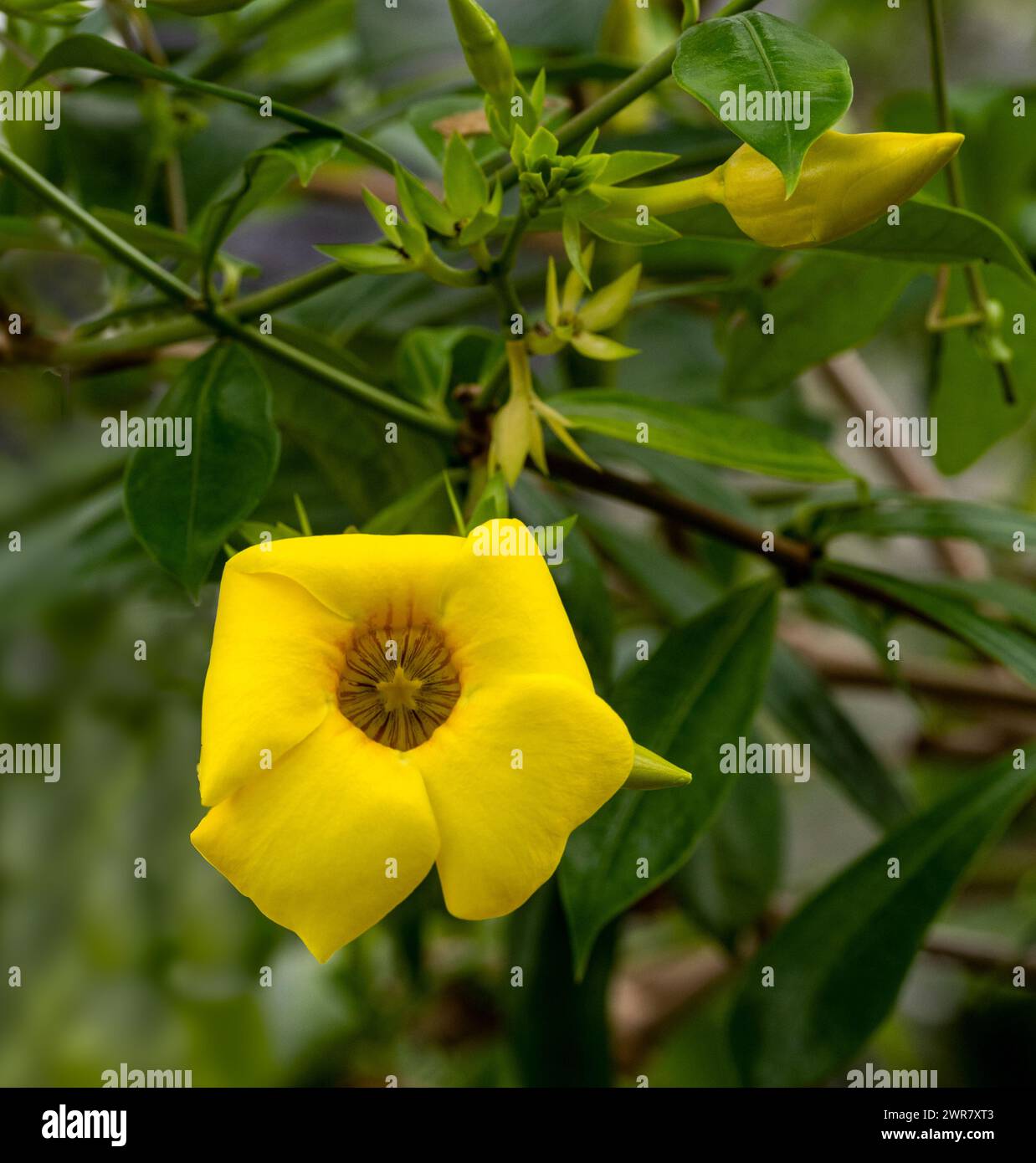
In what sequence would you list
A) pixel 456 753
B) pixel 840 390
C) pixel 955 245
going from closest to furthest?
pixel 456 753, pixel 955 245, pixel 840 390

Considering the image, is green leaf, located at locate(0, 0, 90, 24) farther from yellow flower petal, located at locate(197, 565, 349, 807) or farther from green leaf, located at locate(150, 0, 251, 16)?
yellow flower petal, located at locate(197, 565, 349, 807)

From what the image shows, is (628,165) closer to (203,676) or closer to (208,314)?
(208,314)

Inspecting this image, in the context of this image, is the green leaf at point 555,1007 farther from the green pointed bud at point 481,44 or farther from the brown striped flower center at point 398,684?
the green pointed bud at point 481,44

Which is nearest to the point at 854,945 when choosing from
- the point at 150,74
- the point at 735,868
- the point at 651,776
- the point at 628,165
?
the point at 735,868

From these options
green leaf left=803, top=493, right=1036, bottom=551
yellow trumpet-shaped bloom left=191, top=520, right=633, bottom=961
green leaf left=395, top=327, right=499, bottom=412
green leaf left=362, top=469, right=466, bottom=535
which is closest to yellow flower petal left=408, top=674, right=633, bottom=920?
yellow trumpet-shaped bloom left=191, top=520, right=633, bottom=961

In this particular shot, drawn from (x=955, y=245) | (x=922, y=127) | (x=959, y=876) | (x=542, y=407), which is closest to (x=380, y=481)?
(x=542, y=407)

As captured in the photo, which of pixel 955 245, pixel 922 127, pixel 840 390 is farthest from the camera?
pixel 840 390

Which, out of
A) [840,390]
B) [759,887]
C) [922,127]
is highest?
[922,127]

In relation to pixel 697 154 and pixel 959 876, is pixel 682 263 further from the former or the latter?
pixel 959 876
